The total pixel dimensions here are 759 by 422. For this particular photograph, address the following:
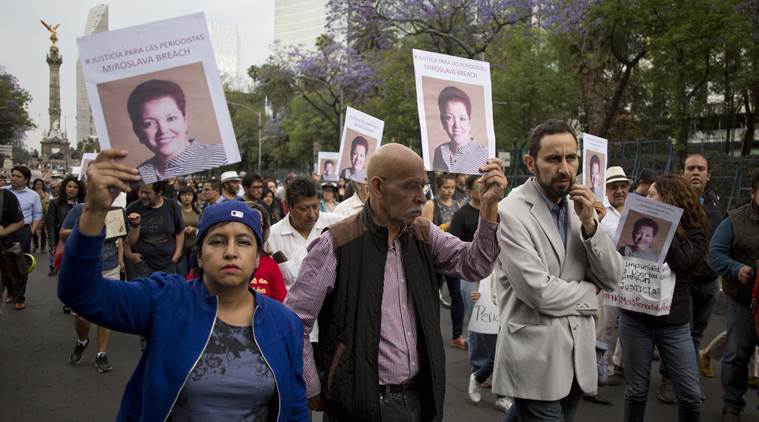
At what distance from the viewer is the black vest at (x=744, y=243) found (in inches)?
191

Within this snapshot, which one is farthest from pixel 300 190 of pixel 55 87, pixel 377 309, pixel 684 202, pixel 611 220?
pixel 55 87

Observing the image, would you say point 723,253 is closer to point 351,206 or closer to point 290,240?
point 290,240

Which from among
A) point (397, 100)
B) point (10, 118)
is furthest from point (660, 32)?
point (10, 118)

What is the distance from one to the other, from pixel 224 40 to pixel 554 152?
632 ft

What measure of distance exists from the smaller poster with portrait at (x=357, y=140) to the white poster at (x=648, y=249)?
4.80 m

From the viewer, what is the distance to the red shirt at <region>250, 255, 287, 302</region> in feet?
13.9

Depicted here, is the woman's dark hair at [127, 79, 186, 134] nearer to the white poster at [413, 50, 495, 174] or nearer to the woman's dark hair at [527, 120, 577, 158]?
the white poster at [413, 50, 495, 174]

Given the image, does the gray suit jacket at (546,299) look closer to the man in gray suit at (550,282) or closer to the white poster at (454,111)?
the man in gray suit at (550,282)

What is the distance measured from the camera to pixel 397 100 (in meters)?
31.4

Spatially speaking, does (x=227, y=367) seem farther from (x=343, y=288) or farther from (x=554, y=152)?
(x=554, y=152)

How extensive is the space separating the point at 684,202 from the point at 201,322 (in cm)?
343

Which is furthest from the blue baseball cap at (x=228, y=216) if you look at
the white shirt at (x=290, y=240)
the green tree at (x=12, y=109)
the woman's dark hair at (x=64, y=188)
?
the green tree at (x=12, y=109)

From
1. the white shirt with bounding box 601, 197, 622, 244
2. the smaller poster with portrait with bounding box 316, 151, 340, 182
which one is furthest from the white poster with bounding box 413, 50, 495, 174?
the smaller poster with portrait with bounding box 316, 151, 340, 182

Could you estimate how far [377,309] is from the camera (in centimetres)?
276
